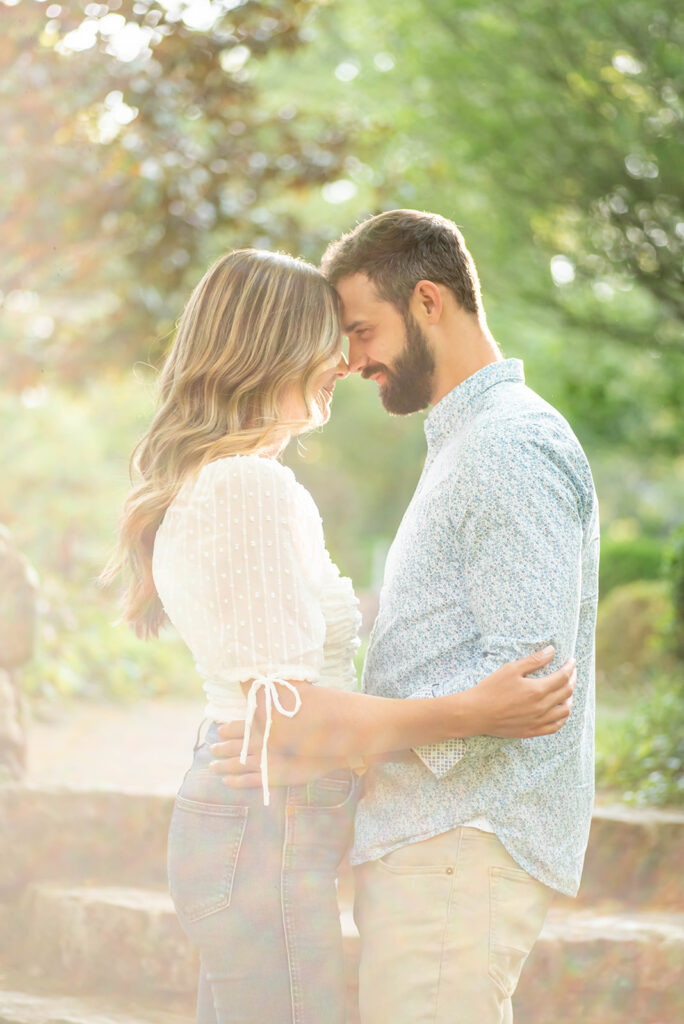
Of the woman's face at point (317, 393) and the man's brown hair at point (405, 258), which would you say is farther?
the man's brown hair at point (405, 258)

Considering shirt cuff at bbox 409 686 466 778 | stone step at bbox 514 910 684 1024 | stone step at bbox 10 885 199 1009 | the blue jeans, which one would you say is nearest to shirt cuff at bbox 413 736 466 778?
shirt cuff at bbox 409 686 466 778

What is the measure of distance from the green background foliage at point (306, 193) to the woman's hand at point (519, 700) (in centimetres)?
125

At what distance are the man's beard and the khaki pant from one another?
0.91 m

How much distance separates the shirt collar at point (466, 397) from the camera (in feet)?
6.97

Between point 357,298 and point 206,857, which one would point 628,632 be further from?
point 206,857

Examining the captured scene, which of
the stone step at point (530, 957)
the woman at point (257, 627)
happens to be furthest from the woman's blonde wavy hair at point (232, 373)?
the stone step at point (530, 957)

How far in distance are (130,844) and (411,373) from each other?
2.80 metres

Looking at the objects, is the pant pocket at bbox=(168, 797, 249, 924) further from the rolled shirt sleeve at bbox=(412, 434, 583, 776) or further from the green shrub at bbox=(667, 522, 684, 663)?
the green shrub at bbox=(667, 522, 684, 663)

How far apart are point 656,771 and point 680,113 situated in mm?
3560

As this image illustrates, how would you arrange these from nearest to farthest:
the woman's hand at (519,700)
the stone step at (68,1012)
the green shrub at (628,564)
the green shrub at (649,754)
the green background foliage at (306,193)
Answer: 1. the woman's hand at (519,700)
2. the stone step at (68,1012)
3. the green shrub at (649,754)
4. the green background foliage at (306,193)
5. the green shrub at (628,564)

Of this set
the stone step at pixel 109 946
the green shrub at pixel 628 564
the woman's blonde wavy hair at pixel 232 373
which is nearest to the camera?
the woman's blonde wavy hair at pixel 232 373

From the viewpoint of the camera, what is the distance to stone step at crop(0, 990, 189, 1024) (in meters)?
3.34

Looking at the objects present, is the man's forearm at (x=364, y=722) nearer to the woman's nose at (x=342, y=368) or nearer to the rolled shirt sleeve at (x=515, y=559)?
the rolled shirt sleeve at (x=515, y=559)

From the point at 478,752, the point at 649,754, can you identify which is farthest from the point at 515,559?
the point at 649,754
